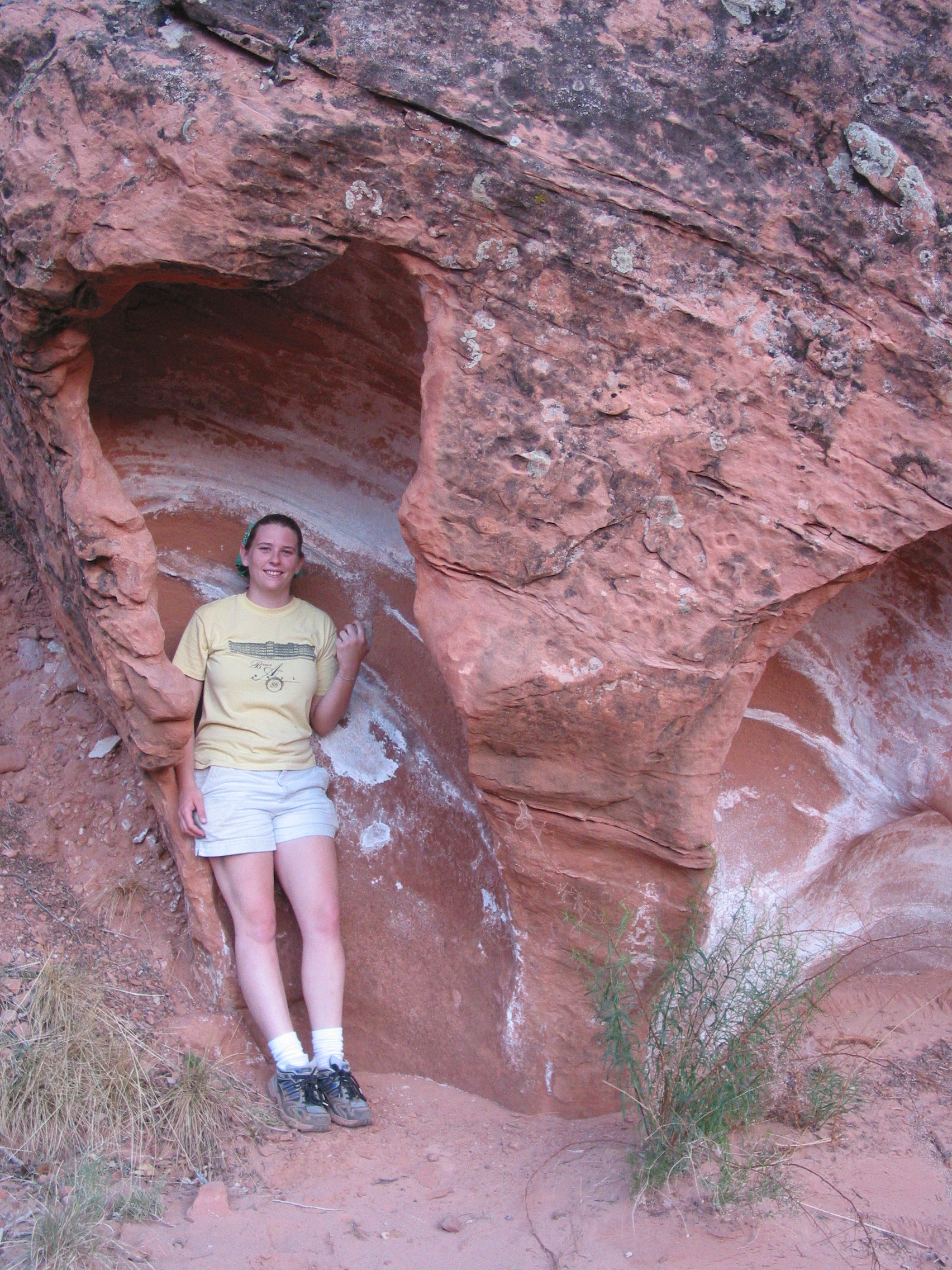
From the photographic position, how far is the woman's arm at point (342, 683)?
295 cm

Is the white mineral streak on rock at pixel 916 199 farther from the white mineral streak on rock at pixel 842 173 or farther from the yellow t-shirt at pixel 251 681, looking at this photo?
the yellow t-shirt at pixel 251 681

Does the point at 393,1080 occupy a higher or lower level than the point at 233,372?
lower

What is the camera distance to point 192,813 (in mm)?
2734

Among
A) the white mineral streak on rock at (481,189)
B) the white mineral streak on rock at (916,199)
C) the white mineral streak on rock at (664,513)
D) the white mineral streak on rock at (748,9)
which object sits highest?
the white mineral streak on rock at (748,9)

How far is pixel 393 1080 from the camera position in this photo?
2.74 metres

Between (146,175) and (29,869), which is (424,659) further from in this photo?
(146,175)

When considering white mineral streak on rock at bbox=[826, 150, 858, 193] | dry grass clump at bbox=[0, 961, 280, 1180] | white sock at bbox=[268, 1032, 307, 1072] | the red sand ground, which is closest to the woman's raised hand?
the red sand ground

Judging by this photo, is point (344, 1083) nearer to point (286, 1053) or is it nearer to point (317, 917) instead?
point (286, 1053)

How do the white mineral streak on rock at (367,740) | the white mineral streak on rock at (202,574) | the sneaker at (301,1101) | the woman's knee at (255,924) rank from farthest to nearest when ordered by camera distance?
the white mineral streak on rock at (202,574)
the white mineral streak on rock at (367,740)
the woman's knee at (255,924)
the sneaker at (301,1101)

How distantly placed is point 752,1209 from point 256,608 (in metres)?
1.94

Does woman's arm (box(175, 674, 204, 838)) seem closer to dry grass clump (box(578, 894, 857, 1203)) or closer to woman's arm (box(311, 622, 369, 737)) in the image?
woman's arm (box(311, 622, 369, 737))

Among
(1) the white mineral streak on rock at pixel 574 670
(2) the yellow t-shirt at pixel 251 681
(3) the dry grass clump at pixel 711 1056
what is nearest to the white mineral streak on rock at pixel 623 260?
(1) the white mineral streak on rock at pixel 574 670

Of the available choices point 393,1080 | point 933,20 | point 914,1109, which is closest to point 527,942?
point 393,1080

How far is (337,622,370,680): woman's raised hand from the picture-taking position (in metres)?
2.95
